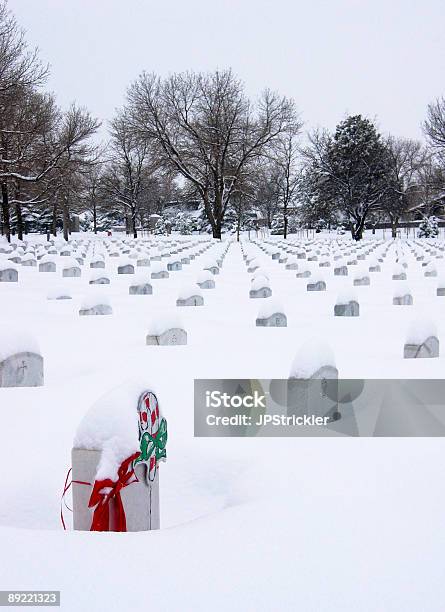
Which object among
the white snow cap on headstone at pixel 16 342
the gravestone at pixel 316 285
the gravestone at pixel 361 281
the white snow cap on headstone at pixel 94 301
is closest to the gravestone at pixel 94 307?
the white snow cap on headstone at pixel 94 301

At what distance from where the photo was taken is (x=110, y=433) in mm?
2363

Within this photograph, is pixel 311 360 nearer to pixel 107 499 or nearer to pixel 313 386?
pixel 313 386

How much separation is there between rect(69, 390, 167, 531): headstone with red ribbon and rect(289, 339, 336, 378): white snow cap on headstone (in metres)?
1.41

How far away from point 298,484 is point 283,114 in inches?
1411

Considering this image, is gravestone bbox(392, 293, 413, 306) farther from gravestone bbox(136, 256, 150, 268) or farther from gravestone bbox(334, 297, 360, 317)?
gravestone bbox(136, 256, 150, 268)

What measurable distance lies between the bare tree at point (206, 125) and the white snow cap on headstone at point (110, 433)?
3424 centimetres

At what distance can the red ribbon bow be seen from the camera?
7.53 feet

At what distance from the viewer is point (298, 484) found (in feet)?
9.29

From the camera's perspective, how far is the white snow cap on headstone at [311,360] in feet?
12.3

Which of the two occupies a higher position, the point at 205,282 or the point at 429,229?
the point at 429,229

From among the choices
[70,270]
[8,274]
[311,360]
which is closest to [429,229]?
[70,270]

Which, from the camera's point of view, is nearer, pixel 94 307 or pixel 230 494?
pixel 230 494

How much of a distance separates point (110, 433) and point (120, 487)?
202 mm

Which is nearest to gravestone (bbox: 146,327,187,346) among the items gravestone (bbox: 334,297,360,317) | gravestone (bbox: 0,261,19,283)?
gravestone (bbox: 334,297,360,317)
